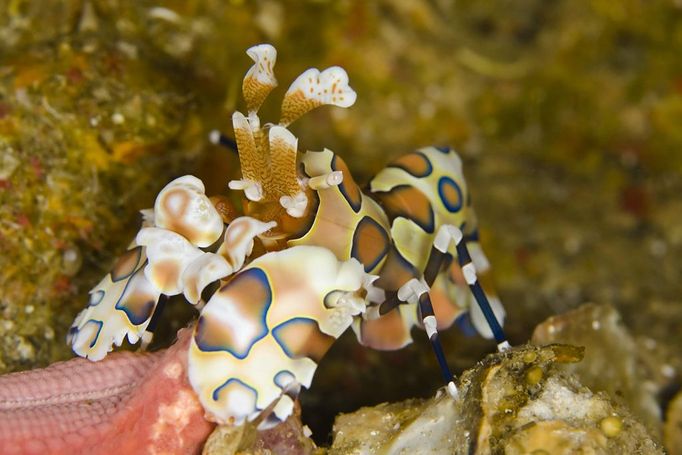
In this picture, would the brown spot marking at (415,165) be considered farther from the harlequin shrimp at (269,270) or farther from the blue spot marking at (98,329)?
the blue spot marking at (98,329)

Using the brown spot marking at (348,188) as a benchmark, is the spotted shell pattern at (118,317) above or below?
below

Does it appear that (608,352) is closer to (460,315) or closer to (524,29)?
(460,315)

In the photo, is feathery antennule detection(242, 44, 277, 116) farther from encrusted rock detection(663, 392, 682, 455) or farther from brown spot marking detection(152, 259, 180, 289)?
encrusted rock detection(663, 392, 682, 455)

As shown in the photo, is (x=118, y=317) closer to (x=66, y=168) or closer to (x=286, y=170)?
(x=286, y=170)

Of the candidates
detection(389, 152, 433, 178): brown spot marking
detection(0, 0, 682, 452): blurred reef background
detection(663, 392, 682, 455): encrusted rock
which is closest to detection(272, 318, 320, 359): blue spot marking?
detection(0, 0, 682, 452): blurred reef background

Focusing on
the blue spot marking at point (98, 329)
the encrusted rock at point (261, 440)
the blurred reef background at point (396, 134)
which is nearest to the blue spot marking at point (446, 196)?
the blurred reef background at point (396, 134)

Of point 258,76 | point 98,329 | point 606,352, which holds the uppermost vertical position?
point 258,76

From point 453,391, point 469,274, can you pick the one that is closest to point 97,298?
point 453,391
